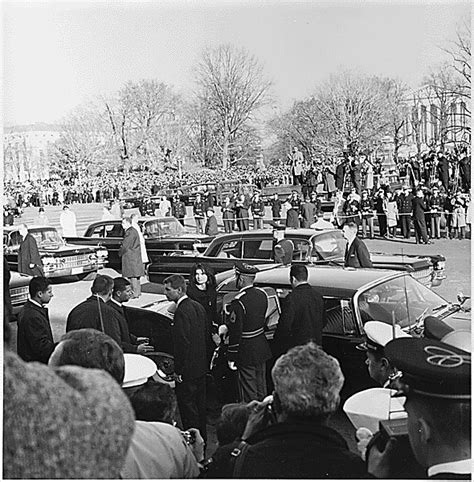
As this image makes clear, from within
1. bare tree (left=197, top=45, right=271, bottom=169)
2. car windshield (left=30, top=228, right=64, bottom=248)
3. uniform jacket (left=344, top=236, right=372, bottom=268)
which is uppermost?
bare tree (left=197, top=45, right=271, bottom=169)

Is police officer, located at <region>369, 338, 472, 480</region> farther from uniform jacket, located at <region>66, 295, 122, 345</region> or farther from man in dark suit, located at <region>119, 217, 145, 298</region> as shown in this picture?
man in dark suit, located at <region>119, 217, 145, 298</region>

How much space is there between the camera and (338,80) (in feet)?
10.6

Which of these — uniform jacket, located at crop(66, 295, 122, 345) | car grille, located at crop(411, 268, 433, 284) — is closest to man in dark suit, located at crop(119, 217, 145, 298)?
uniform jacket, located at crop(66, 295, 122, 345)

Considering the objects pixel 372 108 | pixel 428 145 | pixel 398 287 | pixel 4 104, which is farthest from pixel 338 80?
pixel 4 104

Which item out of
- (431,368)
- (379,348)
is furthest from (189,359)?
(431,368)

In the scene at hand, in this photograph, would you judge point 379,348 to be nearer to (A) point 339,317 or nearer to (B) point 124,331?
(A) point 339,317

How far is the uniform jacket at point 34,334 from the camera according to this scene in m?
2.55

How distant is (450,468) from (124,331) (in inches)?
73.4

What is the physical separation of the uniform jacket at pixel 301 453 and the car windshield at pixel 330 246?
5.02ft

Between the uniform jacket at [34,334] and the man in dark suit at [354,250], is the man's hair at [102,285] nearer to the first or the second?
the uniform jacket at [34,334]

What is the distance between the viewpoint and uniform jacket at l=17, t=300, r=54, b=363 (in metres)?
2.55

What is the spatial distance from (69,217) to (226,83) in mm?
1078

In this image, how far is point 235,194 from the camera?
3604 millimetres

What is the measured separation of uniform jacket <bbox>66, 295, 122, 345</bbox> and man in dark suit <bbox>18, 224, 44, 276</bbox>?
0.31m
